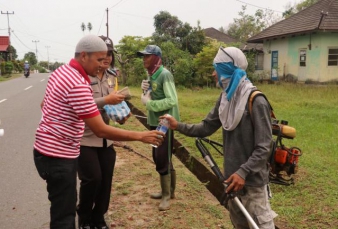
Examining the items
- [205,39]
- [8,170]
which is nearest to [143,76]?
[205,39]

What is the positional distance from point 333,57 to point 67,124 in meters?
19.5

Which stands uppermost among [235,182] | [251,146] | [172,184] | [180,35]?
[180,35]

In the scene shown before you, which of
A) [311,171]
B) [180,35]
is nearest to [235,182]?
[311,171]

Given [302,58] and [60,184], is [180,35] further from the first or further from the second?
[60,184]

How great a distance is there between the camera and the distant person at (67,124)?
2.48m

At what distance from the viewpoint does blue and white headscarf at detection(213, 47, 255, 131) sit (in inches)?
99.8

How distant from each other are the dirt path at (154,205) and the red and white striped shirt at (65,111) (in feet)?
5.13

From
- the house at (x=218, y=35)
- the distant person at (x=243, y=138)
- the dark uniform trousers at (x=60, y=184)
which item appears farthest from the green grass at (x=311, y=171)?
the house at (x=218, y=35)

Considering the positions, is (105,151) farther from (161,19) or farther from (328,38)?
(161,19)

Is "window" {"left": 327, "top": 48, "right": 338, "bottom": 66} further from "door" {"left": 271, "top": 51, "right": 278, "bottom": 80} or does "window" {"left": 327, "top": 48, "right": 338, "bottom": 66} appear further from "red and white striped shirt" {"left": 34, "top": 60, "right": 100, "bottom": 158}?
"red and white striped shirt" {"left": 34, "top": 60, "right": 100, "bottom": 158}

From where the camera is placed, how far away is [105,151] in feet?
11.7

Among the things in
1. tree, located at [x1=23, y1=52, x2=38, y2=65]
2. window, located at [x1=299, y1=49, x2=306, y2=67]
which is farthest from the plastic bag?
tree, located at [x1=23, y1=52, x2=38, y2=65]

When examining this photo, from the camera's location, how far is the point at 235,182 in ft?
8.18

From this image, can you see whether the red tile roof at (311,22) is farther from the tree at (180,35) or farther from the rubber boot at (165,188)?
the rubber boot at (165,188)
